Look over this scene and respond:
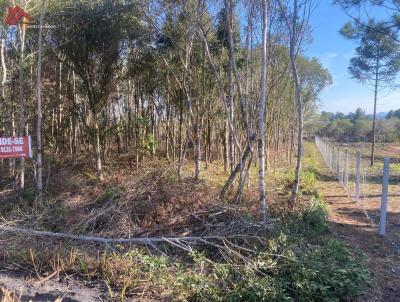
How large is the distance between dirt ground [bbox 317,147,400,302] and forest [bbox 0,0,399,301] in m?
0.18

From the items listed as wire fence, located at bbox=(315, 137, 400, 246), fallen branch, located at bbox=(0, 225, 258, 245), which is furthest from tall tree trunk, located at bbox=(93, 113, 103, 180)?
wire fence, located at bbox=(315, 137, 400, 246)

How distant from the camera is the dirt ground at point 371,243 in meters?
3.52

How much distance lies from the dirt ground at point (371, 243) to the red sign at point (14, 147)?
189 inches

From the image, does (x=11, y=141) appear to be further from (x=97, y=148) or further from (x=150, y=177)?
(x=97, y=148)

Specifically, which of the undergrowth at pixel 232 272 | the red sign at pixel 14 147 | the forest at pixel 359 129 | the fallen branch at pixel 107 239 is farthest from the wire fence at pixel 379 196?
the forest at pixel 359 129

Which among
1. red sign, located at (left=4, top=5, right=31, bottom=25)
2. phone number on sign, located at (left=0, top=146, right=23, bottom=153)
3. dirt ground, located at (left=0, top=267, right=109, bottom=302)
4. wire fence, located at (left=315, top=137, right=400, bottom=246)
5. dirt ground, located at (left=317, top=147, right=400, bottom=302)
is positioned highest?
red sign, located at (left=4, top=5, right=31, bottom=25)

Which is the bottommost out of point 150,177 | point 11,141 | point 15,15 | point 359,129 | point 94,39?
point 150,177

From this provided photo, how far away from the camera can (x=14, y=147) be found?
5.04 meters

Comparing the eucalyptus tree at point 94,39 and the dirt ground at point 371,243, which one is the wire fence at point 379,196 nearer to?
the dirt ground at point 371,243

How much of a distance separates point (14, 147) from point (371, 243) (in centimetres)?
538

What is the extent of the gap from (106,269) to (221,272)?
4.13 feet

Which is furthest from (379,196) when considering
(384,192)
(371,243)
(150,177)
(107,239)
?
(107,239)

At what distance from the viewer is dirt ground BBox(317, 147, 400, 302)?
352 centimetres

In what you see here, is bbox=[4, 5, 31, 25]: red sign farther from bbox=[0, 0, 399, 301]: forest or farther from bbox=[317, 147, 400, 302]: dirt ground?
bbox=[317, 147, 400, 302]: dirt ground
